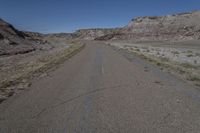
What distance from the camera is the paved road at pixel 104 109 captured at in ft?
18.9

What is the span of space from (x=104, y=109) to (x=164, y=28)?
10733 centimetres

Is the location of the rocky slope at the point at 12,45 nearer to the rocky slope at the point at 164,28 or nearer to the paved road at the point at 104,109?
the paved road at the point at 104,109

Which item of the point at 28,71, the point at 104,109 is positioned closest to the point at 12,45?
the point at 28,71


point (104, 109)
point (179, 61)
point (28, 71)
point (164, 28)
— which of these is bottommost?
point (164, 28)

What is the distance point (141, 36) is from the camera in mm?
114688

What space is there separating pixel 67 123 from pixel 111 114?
1.18m

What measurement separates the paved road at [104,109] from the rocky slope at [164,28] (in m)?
79.2

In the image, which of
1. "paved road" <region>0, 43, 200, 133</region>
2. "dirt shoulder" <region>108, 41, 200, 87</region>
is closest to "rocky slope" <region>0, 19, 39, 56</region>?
"dirt shoulder" <region>108, 41, 200, 87</region>

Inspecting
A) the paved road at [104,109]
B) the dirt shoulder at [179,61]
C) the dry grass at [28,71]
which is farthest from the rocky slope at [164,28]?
the paved road at [104,109]

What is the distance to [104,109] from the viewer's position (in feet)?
23.2

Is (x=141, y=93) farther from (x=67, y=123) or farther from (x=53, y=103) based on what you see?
(x=67, y=123)

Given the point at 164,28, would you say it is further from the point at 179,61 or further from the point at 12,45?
the point at 179,61

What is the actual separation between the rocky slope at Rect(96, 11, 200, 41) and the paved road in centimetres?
7924

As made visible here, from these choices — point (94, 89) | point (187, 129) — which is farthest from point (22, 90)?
point (187, 129)
